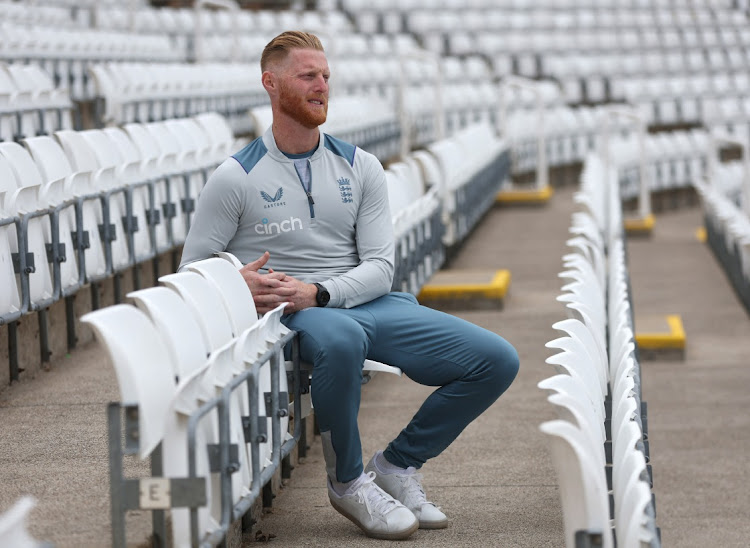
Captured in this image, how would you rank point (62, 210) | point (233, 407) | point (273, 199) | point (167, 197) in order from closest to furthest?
point (233, 407)
point (273, 199)
point (62, 210)
point (167, 197)

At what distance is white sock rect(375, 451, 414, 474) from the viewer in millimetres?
1843

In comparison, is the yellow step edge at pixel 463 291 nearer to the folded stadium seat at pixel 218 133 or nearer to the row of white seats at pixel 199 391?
the folded stadium seat at pixel 218 133

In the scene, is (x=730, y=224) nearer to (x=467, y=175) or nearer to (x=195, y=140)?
(x=467, y=175)

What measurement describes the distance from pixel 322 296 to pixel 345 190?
0.20 meters

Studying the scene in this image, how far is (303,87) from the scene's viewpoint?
1.91 metres

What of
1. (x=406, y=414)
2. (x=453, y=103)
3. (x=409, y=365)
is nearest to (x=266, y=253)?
(x=409, y=365)

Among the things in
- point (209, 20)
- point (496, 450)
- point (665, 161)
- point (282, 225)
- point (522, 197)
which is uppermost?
point (209, 20)

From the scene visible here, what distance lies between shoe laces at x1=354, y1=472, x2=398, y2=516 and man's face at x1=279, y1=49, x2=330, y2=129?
0.59m

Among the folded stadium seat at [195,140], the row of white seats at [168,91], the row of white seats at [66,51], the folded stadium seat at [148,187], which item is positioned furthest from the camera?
the row of white seats at [66,51]

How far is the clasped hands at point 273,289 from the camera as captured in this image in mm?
1822

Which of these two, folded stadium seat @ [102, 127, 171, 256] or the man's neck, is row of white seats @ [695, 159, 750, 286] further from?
the man's neck

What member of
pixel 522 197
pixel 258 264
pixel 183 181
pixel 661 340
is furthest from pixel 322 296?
pixel 522 197

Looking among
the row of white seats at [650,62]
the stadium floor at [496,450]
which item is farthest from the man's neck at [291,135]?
the row of white seats at [650,62]

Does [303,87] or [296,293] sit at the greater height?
[303,87]
